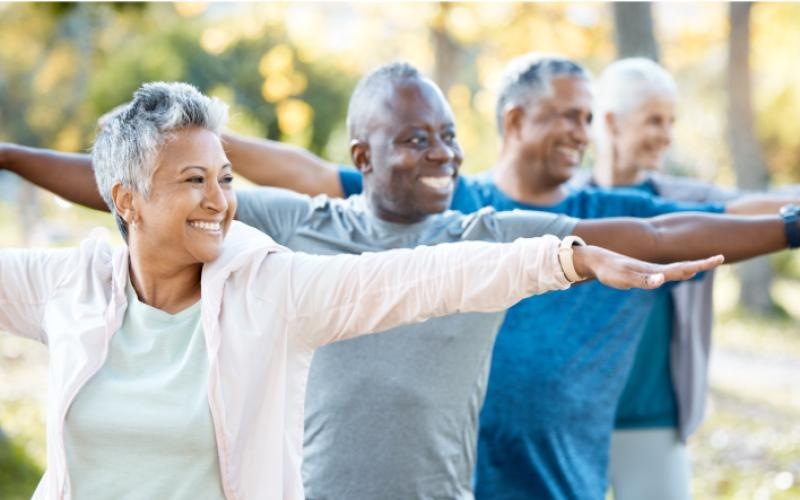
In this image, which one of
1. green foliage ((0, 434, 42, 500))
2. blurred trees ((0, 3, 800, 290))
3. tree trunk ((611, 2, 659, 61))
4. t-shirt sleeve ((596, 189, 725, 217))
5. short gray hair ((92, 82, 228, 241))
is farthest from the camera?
blurred trees ((0, 3, 800, 290))

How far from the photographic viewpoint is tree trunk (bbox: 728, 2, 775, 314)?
49.3 ft

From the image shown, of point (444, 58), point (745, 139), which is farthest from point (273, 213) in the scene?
point (745, 139)

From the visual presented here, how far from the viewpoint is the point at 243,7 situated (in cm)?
2094

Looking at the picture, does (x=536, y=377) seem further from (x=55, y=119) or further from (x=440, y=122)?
(x=55, y=119)

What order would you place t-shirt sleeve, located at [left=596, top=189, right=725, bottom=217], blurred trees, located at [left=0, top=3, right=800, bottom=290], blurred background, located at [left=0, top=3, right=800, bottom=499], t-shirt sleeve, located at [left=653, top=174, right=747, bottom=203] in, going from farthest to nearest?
blurred trees, located at [left=0, top=3, right=800, bottom=290]
blurred background, located at [left=0, top=3, right=800, bottom=499]
t-shirt sleeve, located at [left=653, top=174, right=747, bottom=203]
t-shirt sleeve, located at [left=596, top=189, right=725, bottom=217]

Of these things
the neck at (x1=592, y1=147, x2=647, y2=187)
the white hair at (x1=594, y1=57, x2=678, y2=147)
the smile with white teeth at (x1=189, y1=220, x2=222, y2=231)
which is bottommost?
the smile with white teeth at (x1=189, y1=220, x2=222, y2=231)

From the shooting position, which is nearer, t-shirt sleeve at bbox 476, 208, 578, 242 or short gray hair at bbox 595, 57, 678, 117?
t-shirt sleeve at bbox 476, 208, 578, 242

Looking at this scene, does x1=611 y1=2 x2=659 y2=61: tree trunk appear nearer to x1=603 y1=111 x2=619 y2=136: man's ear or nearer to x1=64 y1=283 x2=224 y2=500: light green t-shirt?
x1=603 y1=111 x2=619 y2=136: man's ear

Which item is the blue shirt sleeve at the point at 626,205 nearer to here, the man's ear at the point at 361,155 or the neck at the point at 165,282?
the man's ear at the point at 361,155

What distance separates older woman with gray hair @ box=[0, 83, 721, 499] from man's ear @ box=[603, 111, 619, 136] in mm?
2530

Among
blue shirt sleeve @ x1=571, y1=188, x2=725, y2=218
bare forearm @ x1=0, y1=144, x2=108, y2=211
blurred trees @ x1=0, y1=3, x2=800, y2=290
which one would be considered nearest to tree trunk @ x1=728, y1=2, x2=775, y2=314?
blurred trees @ x1=0, y1=3, x2=800, y2=290

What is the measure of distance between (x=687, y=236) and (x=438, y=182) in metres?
0.72

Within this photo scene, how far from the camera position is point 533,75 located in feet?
14.2

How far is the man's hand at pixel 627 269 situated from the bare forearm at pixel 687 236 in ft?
2.31
